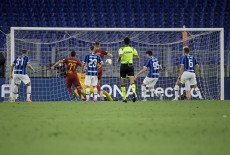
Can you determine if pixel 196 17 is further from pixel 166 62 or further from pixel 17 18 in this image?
pixel 17 18

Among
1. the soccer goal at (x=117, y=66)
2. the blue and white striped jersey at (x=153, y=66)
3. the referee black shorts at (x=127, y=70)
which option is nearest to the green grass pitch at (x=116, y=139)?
the referee black shorts at (x=127, y=70)

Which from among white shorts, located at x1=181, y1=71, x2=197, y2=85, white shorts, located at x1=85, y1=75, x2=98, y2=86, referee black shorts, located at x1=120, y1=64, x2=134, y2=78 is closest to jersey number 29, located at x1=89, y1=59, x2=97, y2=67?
white shorts, located at x1=85, y1=75, x2=98, y2=86

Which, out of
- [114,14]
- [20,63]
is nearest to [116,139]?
[20,63]

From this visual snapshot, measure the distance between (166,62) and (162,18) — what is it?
19.3ft

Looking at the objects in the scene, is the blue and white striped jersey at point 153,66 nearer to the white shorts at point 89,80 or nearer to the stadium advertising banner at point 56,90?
the white shorts at point 89,80

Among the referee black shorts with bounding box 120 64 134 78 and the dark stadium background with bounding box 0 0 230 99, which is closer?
the referee black shorts with bounding box 120 64 134 78

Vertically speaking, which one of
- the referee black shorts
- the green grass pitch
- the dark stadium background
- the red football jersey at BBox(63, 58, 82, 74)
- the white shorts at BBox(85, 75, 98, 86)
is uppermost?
the dark stadium background

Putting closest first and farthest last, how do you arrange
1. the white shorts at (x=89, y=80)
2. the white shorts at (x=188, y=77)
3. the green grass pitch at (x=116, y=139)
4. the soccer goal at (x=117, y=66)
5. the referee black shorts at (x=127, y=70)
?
the green grass pitch at (x=116, y=139) < the referee black shorts at (x=127, y=70) < the white shorts at (x=89, y=80) < the white shorts at (x=188, y=77) < the soccer goal at (x=117, y=66)

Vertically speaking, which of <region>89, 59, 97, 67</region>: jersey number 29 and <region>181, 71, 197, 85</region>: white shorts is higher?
<region>89, 59, 97, 67</region>: jersey number 29

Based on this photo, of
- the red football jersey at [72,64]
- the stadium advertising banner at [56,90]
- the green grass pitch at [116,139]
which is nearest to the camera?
the green grass pitch at [116,139]

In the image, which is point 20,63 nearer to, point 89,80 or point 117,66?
point 89,80

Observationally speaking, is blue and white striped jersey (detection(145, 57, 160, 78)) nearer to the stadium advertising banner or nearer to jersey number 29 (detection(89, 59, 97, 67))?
jersey number 29 (detection(89, 59, 97, 67))

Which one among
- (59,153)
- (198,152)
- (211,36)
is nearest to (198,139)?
(198,152)

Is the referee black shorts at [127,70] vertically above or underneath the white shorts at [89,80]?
above
